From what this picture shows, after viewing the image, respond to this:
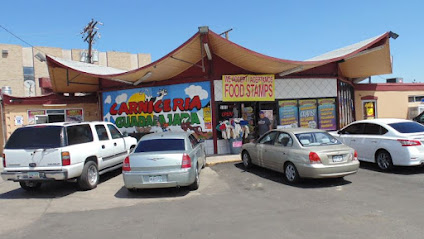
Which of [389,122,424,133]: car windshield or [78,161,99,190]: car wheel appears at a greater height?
[389,122,424,133]: car windshield

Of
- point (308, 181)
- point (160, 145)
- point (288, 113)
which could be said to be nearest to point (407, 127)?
point (308, 181)

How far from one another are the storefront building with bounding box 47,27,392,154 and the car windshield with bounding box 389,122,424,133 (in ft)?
12.8

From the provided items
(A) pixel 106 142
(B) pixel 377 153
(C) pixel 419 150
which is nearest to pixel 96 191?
(A) pixel 106 142

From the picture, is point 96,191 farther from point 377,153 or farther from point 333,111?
point 333,111

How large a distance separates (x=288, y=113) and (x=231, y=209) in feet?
29.6

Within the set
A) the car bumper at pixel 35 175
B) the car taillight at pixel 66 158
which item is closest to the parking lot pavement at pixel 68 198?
the car bumper at pixel 35 175

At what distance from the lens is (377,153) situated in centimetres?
942

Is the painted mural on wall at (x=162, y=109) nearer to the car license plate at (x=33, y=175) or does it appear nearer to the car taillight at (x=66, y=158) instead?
the car taillight at (x=66, y=158)

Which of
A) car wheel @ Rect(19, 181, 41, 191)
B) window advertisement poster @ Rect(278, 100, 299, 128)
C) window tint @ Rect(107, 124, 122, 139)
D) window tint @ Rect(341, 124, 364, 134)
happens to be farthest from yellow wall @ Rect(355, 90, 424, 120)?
car wheel @ Rect(19, 181, 41, 191)

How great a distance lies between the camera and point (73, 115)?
57.2 feet

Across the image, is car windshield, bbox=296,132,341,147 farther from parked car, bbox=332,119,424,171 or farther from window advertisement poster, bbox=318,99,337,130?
window advertisement poster, bbox=318,99,337,130

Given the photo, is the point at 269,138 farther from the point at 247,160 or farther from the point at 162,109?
the point at 162,109

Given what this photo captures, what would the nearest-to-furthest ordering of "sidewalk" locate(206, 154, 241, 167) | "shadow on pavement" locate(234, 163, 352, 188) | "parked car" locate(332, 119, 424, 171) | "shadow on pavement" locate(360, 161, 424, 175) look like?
"shadow on pavement" locate(234, 163, 352, 188)
"parked car" locate(332, 119, 424, 171)
"shadow on pavement" locate(360, 161, 424, 175)
"sidewalk" locate(206, 154, 241, 167)

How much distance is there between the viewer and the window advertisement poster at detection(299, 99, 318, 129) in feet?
47.7
